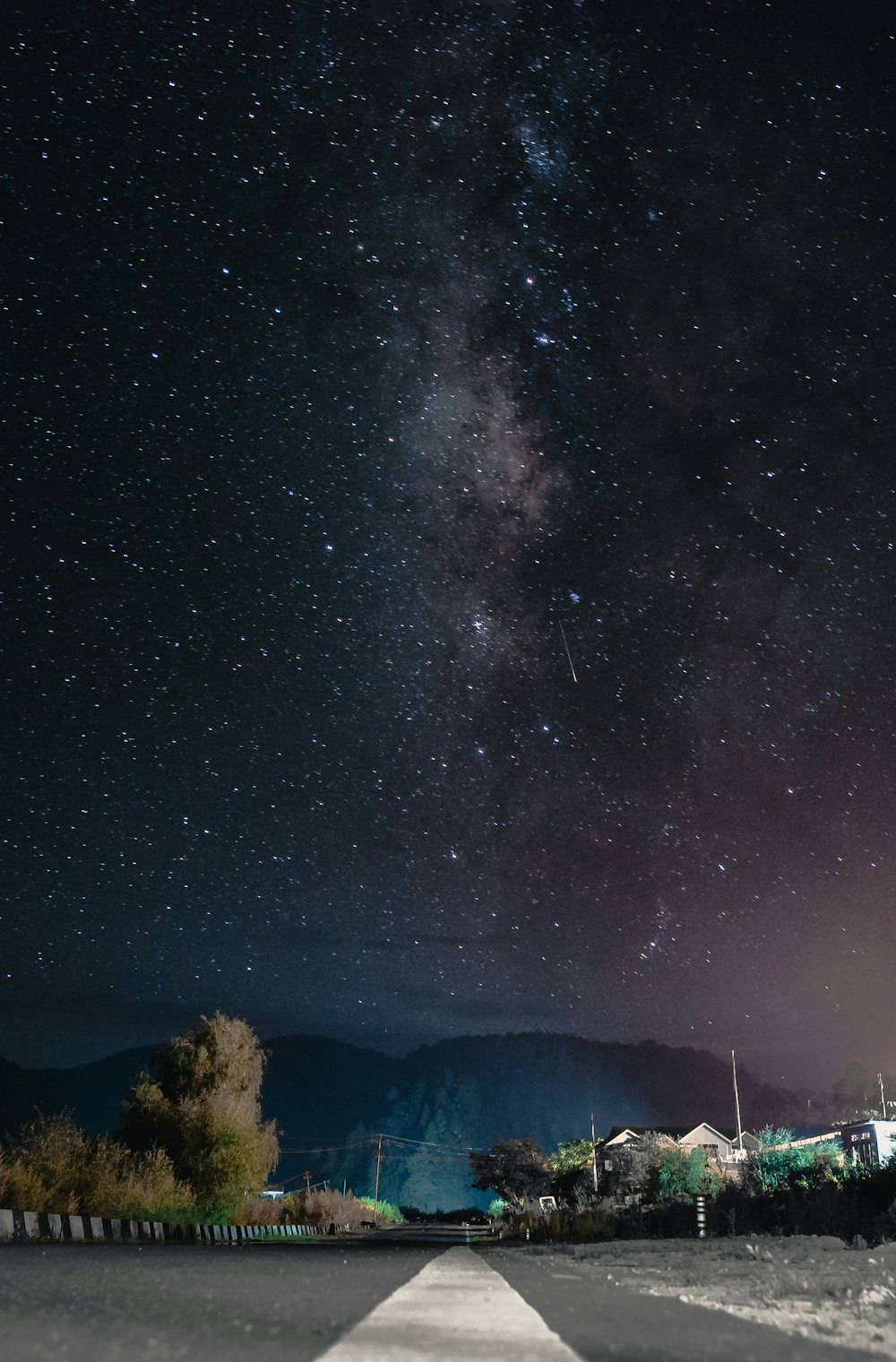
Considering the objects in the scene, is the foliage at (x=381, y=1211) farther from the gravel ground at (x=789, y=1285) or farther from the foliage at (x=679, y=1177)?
the gravel ground at (x=789, y=1285)

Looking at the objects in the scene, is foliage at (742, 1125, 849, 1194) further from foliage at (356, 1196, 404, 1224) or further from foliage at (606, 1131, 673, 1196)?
foliage at (356, 1196, 404, 1224)

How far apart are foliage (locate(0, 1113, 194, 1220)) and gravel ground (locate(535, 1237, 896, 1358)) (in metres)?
9.75

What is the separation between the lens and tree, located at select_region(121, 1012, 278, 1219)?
3022cm

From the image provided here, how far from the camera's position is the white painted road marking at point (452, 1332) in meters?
2.47

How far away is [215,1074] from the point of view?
109 ft

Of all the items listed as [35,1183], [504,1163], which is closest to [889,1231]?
[35,1183]

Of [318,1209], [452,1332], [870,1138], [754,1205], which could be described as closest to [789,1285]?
[452,1332]

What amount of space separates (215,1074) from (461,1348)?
33.2 meters

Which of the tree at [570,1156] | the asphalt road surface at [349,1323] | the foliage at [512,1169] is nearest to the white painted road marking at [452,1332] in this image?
the asphalt road surface at [349,1323]

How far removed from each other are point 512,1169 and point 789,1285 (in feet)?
265

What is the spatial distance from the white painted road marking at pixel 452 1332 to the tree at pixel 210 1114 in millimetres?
27661

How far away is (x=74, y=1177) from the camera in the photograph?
18.7m

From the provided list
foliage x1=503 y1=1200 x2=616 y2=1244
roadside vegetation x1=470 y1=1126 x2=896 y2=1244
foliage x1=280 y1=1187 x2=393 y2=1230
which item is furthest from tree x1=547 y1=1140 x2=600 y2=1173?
foliage x1=503 y1=1200 x2=616 y2=1244

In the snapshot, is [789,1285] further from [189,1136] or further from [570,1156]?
[570,1156]
